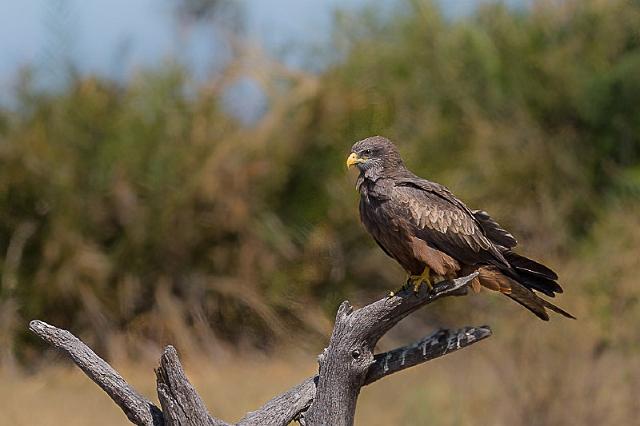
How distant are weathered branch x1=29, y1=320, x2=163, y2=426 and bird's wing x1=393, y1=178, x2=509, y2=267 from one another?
1482mm

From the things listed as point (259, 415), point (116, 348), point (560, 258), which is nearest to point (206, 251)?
point (116, 348)

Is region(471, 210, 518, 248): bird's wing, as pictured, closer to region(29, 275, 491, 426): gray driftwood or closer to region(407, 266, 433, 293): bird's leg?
region(407, 266, 433, 293): bird's leg

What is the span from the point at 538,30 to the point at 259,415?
39.5 feet

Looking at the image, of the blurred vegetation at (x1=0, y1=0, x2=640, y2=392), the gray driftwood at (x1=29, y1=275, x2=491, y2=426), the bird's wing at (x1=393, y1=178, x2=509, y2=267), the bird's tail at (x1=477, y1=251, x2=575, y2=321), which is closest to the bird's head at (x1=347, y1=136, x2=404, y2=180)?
the bird's wing at (x1=393, y1=178, x2=509, y2=267)

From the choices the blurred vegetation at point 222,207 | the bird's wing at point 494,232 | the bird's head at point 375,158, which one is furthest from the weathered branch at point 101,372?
the blurred vegetation at point 222,207

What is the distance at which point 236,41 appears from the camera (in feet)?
46.5

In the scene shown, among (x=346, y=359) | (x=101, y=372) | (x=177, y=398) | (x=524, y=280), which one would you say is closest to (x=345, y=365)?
(x=346, y=359)

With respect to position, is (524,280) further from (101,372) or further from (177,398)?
(101,372)

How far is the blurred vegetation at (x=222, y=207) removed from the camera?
11.8m

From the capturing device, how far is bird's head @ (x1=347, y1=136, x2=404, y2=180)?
17.7ft

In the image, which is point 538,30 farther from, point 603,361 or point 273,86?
point 603,361

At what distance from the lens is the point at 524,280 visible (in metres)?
5.05

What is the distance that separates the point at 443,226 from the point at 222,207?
7.29 meters

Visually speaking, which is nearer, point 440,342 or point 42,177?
point 440,342
